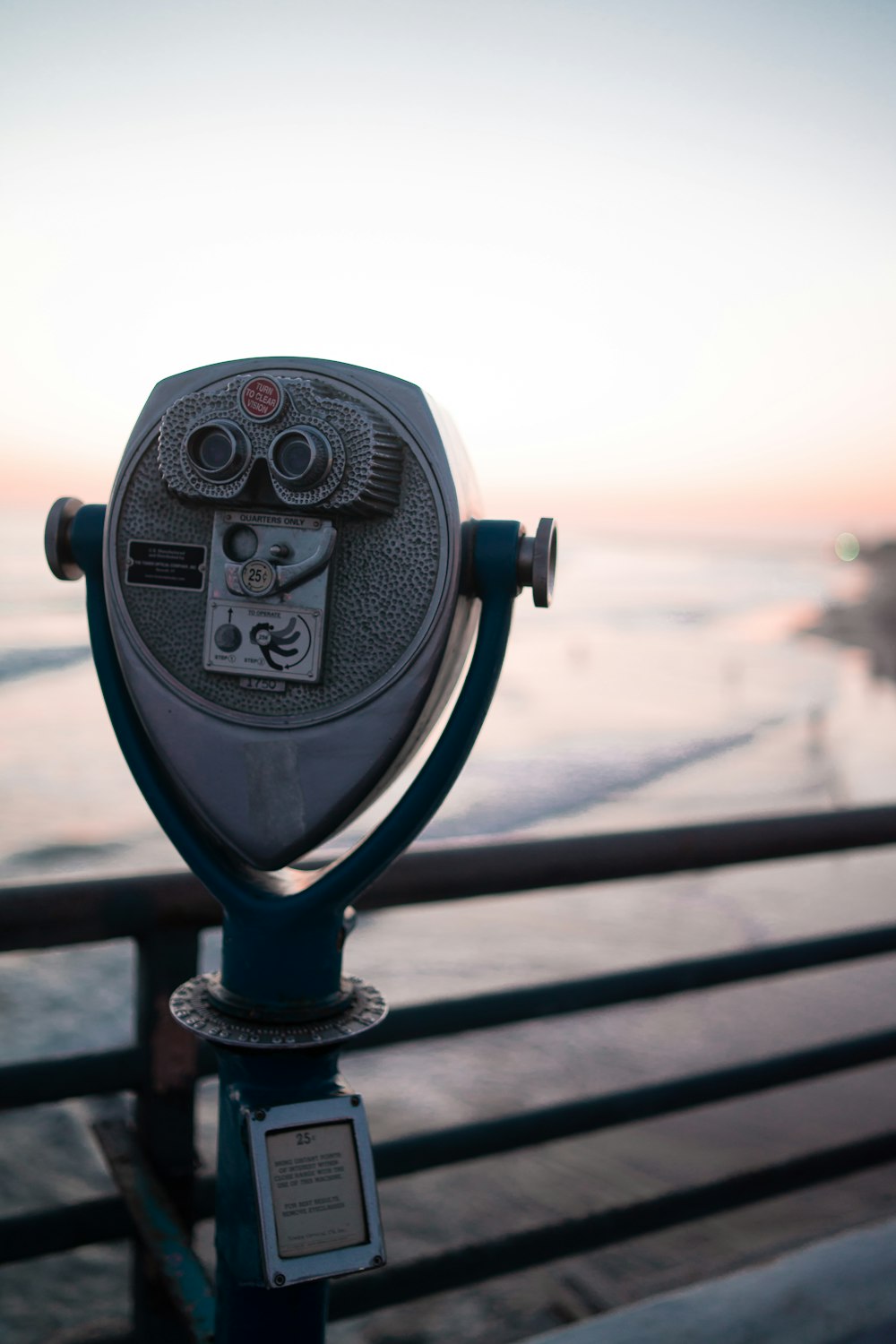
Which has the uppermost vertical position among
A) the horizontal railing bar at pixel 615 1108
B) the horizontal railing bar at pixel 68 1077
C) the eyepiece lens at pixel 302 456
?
the eyepiece lens at pixel 302 456

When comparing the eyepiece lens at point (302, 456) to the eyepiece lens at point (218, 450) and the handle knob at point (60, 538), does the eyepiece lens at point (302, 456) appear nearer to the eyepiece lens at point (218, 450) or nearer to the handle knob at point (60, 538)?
the eyepiece lens at point (218, 450)

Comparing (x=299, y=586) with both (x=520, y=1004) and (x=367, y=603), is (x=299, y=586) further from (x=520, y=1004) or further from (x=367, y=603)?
(x=520, y=1004)

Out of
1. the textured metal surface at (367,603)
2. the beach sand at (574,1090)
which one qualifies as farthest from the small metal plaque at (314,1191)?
the beach sand at (574,1090)

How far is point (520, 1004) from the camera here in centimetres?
148

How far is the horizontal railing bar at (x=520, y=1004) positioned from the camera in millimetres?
1180

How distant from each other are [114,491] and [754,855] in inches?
42.4

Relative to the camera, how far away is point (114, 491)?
0.92 meters

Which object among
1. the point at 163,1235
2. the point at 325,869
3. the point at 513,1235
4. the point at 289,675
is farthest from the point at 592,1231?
the point at 289,675

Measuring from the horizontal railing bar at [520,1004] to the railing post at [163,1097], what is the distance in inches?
1.1

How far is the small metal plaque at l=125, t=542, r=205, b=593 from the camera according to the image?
90 cm

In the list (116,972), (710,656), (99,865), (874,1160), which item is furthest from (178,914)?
(710,656)

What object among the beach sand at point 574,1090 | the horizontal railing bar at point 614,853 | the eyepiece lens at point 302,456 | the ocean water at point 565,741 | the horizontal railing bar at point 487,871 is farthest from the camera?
the ocean water at point 565,741

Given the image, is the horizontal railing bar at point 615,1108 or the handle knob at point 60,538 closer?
the handle knob at point 60,538

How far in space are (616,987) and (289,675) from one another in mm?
892
